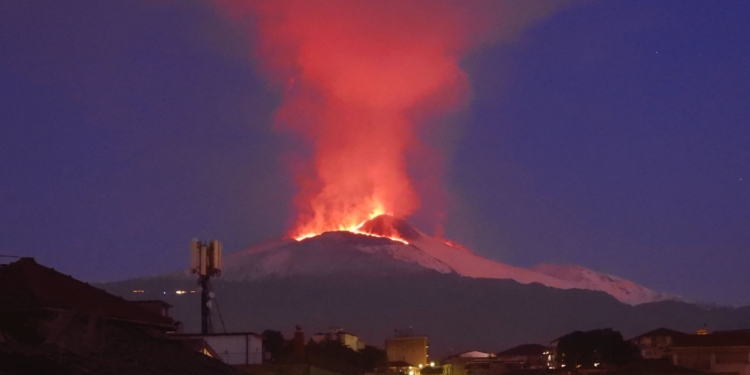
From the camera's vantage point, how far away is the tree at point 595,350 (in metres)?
91.7

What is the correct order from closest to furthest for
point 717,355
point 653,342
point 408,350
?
point 717,355
point 653,342
point 408,350

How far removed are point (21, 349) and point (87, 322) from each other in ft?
15.7

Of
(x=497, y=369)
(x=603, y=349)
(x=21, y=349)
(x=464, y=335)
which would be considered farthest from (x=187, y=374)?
(x=464, y=335)

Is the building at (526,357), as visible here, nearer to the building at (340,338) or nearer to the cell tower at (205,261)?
the building at (340,338)

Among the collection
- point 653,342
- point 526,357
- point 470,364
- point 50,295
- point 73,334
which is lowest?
point 73,334

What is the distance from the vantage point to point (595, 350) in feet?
308

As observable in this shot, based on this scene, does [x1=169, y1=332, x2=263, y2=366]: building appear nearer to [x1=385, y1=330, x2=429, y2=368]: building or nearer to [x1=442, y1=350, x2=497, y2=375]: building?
[x1=442, y1=350, x2=497, y2=375]: building

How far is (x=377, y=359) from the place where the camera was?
3383 inches

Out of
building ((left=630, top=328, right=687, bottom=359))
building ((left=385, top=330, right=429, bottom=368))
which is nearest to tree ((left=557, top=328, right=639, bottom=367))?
building ((left=630, top=328, right=687, bottom=359))

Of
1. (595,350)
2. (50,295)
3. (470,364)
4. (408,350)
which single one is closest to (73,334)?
(50,295)

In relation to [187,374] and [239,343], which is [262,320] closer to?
[239,343]

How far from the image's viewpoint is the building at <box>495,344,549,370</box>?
108500 millimetres

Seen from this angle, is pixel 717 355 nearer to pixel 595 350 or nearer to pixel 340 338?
pixel 595 350

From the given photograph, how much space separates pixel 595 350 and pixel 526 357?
1096 inches
